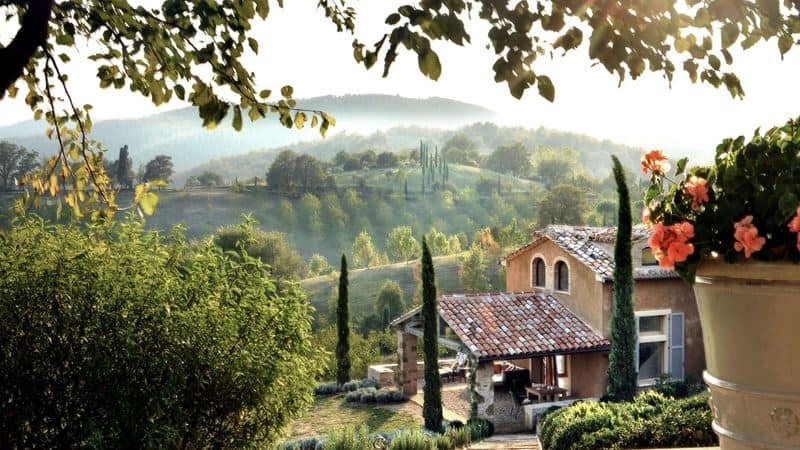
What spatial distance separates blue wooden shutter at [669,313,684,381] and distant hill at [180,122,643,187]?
86.9 meters

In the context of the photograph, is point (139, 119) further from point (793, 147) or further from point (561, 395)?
point (793, 147)

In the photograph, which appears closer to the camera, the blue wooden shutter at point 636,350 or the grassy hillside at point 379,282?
the blue wooden shutter at point 636,350

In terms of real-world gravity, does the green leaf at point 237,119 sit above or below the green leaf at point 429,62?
below

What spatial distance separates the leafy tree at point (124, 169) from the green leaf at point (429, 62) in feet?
172

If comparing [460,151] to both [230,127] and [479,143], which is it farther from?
[230,127]

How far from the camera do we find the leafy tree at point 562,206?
52.6 meters

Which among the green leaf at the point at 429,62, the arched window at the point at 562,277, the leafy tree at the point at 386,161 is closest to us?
the green leaf at the point at 429,62

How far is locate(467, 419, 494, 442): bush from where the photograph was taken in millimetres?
15247

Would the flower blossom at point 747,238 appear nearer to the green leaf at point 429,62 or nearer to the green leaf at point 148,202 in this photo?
the green leaf at point 429,62

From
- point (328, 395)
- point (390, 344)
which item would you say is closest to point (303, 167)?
point (390, 344)

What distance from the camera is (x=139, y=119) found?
382 ft

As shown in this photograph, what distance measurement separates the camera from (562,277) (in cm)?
1912

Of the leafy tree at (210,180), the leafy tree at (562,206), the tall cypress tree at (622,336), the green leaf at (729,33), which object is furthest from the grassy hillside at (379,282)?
the green leaf at (729,33)

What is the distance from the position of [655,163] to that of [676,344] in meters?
16.9
